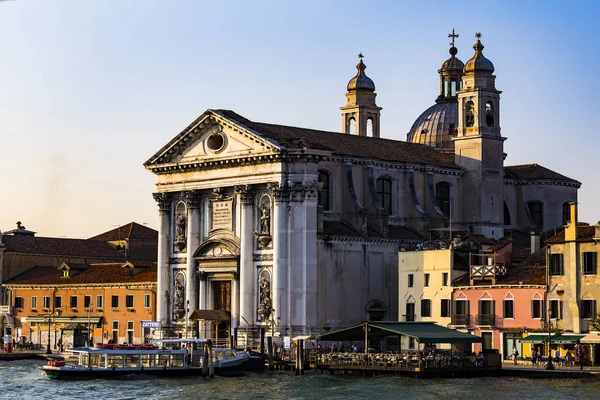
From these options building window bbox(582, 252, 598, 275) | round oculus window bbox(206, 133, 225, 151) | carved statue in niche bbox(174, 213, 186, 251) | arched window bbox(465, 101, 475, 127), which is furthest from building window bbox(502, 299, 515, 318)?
carved statue in niche bbox(174, 213, 186, 251)

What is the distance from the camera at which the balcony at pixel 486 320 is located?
62.1m

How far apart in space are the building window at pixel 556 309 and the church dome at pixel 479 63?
1995cm

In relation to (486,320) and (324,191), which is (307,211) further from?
(486,320)

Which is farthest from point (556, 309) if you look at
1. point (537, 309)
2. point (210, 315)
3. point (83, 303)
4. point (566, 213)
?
point (83, 303)

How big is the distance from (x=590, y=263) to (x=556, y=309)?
8.03 feet

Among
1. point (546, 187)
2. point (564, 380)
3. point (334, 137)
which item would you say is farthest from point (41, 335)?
point (564, 380)

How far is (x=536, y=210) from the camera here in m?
81.1

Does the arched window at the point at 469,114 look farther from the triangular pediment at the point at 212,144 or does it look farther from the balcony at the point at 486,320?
the balcony at the point at 486,320

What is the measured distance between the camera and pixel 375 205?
7244cm

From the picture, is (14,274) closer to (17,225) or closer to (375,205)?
(17,225)

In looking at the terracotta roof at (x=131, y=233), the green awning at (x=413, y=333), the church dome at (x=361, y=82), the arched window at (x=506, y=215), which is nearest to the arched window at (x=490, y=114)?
the arched window at (x=506, y=215)

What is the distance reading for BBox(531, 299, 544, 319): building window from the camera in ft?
198

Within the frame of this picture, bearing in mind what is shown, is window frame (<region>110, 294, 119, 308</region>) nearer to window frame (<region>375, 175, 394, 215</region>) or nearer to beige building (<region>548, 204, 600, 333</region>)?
window frame (<region>375, 175, 394, 215</region>)

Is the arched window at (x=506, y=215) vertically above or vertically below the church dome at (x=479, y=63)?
below
